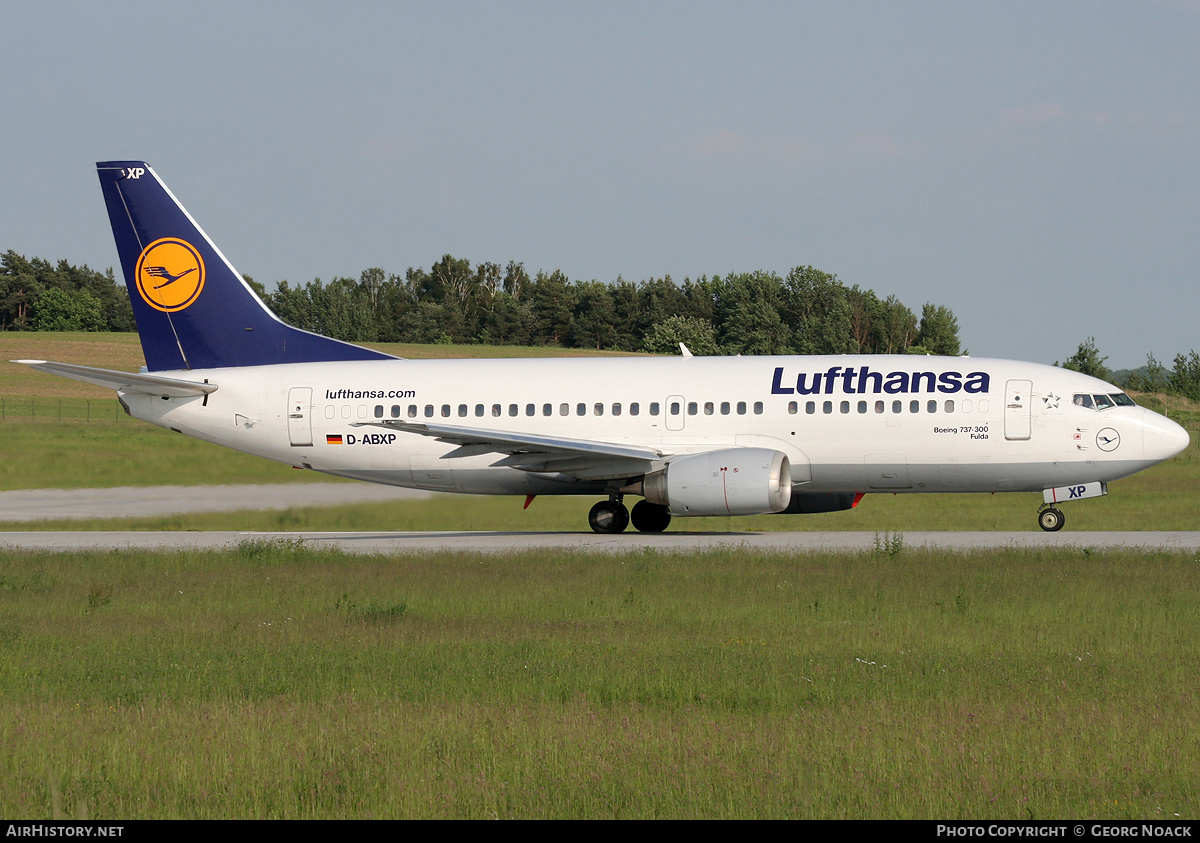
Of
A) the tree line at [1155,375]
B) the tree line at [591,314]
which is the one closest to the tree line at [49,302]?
the tree line at [591,314]

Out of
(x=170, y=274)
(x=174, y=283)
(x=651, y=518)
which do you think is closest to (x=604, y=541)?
(x=651, y=518)

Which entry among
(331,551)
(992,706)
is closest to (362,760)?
(992,706)

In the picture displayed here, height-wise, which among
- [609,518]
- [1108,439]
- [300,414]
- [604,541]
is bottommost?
[604,541]

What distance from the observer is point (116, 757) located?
335 inches

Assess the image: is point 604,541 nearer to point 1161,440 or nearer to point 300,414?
point 300,414

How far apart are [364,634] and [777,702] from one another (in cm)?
549

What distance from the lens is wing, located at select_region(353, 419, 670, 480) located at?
25.9 m

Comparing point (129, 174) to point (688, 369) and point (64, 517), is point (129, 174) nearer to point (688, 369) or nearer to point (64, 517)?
point (64, 517)

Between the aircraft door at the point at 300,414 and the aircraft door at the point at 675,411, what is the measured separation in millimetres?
8352

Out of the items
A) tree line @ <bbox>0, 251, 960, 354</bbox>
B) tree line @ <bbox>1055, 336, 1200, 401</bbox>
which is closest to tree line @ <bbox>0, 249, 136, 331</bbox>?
tree line @ <bbox>0, 251, 960, 354</bbox>

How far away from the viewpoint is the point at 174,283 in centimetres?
2998

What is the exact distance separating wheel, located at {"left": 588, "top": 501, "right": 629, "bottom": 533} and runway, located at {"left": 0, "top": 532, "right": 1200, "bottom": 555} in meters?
0.26

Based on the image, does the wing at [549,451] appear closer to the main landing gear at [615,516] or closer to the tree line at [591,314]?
the main landing gear at [615,516]

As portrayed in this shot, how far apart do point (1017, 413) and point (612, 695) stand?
17729mm
